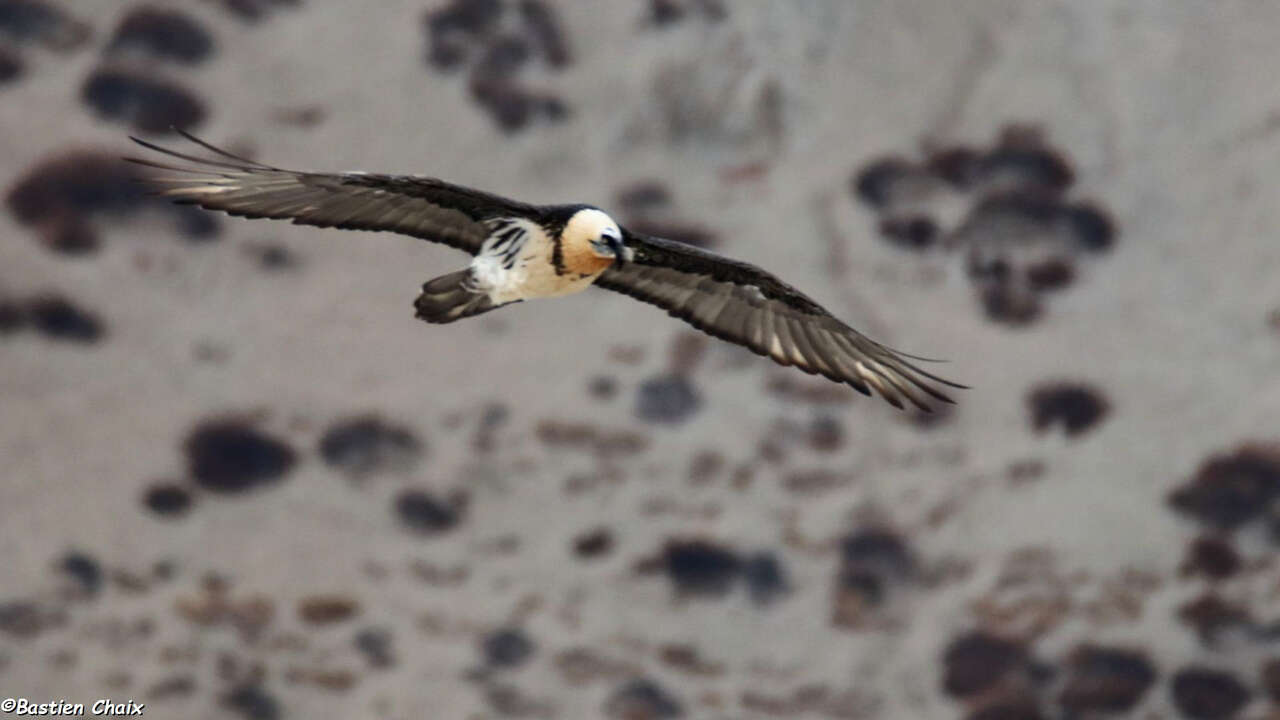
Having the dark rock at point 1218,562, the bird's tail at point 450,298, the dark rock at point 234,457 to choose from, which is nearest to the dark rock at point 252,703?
the dark rock at point 234,457

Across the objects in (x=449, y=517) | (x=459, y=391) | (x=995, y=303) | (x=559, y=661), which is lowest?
(x=559, y=661)

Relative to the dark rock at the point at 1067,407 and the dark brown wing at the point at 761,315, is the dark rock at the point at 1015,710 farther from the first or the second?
the dark brown wing at the point at 761,315

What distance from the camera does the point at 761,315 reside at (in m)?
7.37

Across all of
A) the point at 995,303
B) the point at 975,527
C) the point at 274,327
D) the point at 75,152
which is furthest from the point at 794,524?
the point at 75,152

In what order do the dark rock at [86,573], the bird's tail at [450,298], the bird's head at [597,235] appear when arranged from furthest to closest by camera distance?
the dark rock at [86,573]
the bird's tail at [450,298]
the bird's head at [597,235]

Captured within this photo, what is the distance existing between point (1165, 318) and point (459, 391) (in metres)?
6.80

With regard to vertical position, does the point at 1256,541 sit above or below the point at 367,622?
above

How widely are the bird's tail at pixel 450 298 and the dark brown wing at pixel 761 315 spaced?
2.22ft

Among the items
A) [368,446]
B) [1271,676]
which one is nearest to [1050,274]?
[1271,676]

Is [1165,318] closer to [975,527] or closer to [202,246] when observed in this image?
[975,527]

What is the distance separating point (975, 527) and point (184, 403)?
292 inches

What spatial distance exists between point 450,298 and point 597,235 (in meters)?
0.72

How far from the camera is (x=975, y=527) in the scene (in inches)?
637

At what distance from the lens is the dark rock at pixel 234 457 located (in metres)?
16.0
